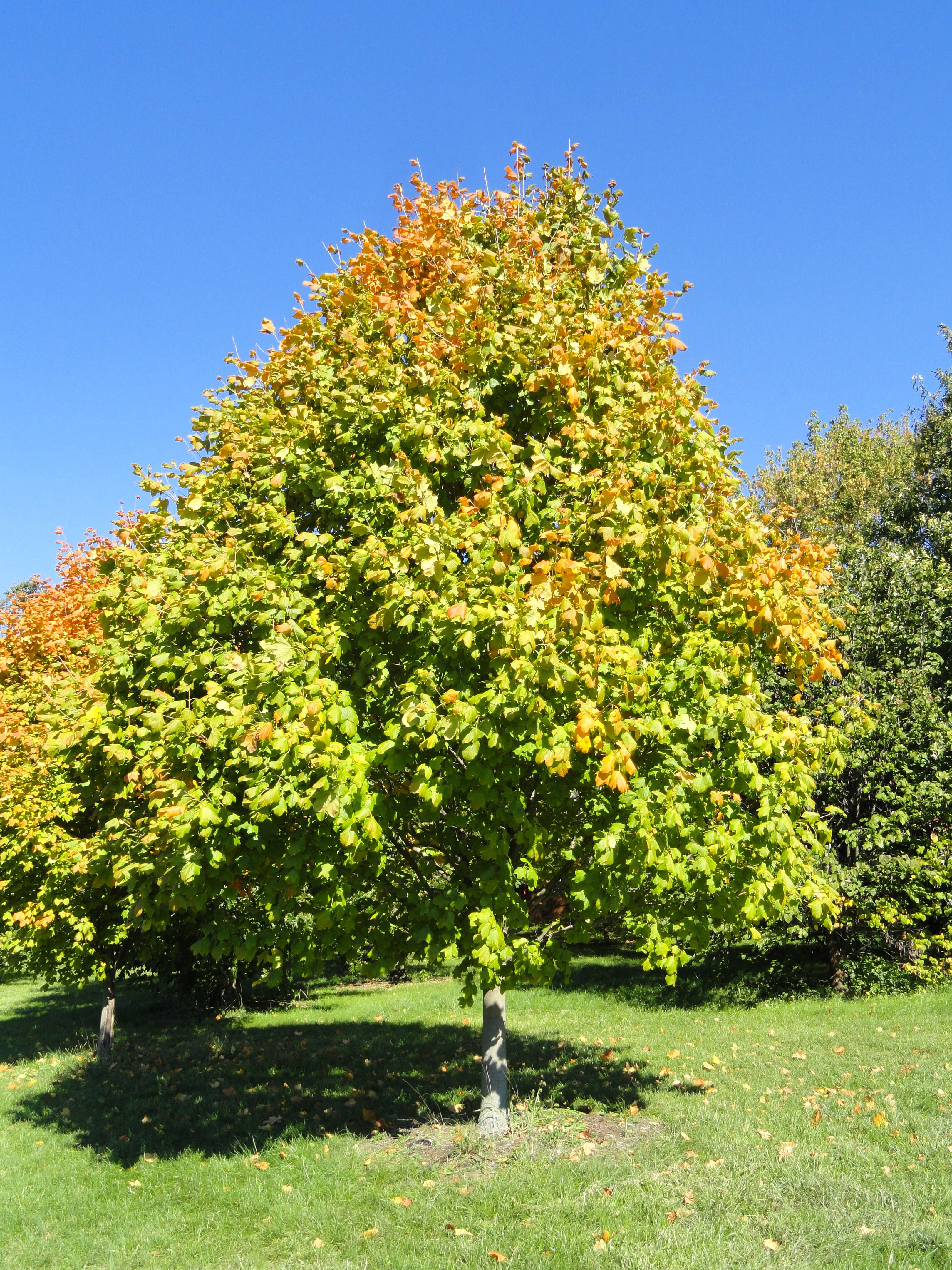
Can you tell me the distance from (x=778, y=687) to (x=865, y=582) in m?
3.04

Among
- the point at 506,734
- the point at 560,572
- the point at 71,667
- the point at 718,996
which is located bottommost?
the point at 718,996

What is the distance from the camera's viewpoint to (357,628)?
22.0 ft

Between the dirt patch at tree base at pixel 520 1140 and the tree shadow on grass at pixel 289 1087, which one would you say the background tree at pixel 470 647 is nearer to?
the dirt patch at tree base at pixel 520 1140

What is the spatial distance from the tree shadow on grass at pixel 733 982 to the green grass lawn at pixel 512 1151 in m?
1.82

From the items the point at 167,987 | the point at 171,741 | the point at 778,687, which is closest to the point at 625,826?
the point at 171,741

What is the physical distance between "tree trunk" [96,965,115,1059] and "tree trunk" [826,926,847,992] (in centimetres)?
1301

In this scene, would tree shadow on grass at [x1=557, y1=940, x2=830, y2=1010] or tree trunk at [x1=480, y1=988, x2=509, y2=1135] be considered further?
tree shadow on grass at [x1=557, y1=940, x2=830, y2=1010]

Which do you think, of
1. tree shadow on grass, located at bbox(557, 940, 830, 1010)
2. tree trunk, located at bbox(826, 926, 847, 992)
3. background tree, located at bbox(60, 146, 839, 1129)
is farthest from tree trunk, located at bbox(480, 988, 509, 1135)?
tree trunk, located at bbox(826, 926, 847, 992)

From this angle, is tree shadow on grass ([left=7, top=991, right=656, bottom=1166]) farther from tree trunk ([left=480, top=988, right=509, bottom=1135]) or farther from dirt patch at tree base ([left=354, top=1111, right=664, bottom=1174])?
tree trunk ([left=480, top=988, right=509, bottom=1135])

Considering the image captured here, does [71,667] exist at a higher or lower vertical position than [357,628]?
higher

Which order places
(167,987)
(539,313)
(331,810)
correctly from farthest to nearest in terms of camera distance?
(167,987), (539,313), (331,810)

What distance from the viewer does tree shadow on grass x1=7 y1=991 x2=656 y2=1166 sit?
895 centimetres

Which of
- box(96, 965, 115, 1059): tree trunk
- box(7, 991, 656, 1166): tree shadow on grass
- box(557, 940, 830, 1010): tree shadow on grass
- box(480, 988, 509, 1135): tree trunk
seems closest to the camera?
box(480, 988, 509, 1135): tree trunk

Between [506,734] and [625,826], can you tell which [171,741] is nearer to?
[506,734]
